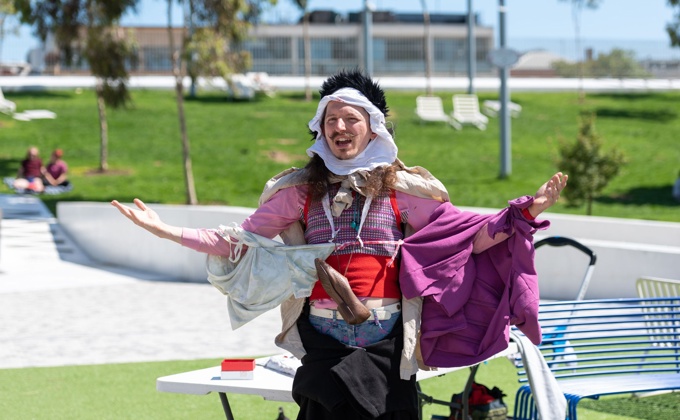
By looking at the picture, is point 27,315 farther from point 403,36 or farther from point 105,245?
point 403,36

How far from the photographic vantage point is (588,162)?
1694 centimetres

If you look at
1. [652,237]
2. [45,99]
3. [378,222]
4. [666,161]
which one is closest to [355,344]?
[378,222]

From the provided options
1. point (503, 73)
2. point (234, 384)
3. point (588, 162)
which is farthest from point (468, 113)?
point (234, 384)

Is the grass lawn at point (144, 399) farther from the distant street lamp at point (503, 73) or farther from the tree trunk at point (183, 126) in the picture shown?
the distant street lamp at point (503, 73)

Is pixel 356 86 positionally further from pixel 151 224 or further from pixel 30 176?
pixel 30 176

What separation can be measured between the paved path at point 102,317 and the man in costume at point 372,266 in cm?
435

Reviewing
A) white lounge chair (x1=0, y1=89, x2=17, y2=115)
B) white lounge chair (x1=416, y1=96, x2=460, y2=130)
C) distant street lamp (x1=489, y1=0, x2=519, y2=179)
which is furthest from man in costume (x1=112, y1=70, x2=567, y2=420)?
white lounge chair (x1=0, y1=89, x2=17, y2=115)

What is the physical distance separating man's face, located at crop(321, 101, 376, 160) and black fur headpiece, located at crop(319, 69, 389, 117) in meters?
0.09

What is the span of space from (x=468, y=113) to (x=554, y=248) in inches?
885

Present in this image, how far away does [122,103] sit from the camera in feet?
68.7

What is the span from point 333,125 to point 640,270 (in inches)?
256

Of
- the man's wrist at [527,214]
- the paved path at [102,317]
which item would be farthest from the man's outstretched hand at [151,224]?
the paved path at [102,317]

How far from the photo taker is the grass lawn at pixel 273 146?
22297 millimetres

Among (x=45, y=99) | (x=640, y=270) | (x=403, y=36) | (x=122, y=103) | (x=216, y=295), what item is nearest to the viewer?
(x=640, y=270)
